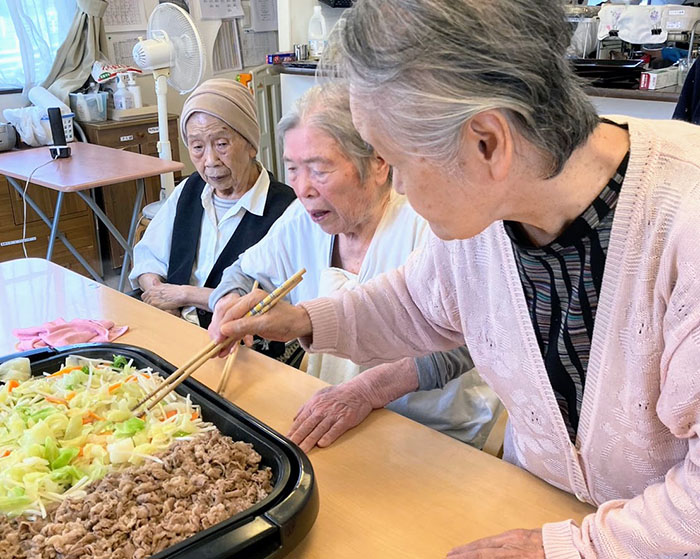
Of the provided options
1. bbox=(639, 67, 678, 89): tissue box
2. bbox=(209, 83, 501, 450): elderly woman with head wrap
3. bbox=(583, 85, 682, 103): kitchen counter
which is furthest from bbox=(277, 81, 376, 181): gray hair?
bbox=(639, 67, 678, 89): tissue box

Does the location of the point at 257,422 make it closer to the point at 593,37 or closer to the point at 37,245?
the point at 37,245

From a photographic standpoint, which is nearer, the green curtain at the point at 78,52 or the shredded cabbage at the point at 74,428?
the shredded cabbage at the point at 74,428

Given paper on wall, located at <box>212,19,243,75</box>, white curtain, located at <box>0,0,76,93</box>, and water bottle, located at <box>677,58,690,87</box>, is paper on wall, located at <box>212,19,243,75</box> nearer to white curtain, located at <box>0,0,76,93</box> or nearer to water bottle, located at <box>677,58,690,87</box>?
white curtain, located at <box>0,0,76,93</box>

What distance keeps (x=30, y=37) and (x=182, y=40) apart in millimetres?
1601

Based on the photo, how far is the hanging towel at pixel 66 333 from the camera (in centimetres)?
152

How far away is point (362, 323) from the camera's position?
122 cm

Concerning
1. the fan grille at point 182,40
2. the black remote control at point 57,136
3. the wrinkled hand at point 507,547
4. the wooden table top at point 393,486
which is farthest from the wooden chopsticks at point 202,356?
the black remote control at point 57,136

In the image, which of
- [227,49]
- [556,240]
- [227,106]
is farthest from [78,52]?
[556,240]

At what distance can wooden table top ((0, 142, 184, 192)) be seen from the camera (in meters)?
3.09

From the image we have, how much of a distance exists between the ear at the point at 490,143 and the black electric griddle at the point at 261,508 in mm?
467

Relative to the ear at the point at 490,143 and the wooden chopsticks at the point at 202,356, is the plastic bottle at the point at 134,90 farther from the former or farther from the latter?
the ear at the point at 490,143

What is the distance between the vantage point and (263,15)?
5.79 m

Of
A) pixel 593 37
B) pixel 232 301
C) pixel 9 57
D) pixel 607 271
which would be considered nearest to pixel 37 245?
pixel 9 57

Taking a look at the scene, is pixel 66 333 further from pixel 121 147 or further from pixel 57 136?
pixel 121 147
